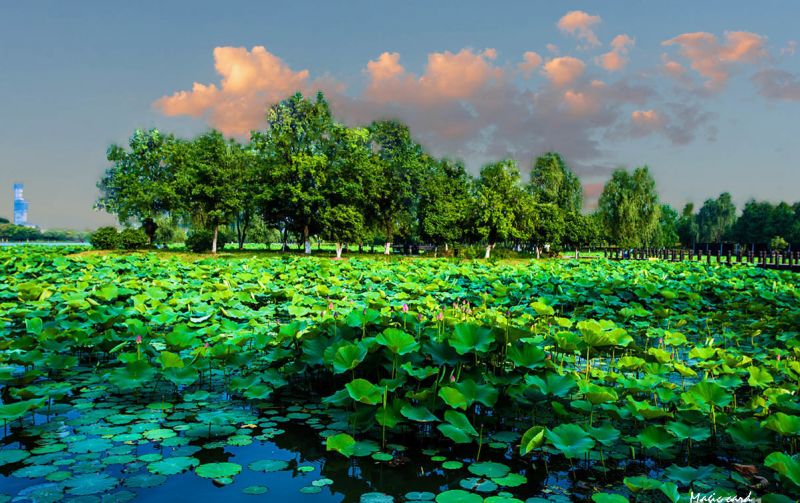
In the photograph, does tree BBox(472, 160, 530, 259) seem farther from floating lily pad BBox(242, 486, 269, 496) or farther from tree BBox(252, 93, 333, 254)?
floating lily pad BBox(242, 486, 269, 496)

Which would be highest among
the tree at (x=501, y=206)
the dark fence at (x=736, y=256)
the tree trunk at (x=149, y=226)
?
the tree at (x=501, y=206)

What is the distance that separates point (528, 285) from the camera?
34.0 feet

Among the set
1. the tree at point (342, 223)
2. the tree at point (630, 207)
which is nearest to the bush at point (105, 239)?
the tree at point (342, 223)

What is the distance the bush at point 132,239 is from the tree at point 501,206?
25053 mm

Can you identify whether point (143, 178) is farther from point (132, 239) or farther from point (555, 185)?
point (555, 185)

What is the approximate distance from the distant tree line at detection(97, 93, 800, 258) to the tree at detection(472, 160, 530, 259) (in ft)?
0.31

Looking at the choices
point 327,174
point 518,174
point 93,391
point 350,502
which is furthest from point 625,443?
point 518,174

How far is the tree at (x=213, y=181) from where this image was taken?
115 feet

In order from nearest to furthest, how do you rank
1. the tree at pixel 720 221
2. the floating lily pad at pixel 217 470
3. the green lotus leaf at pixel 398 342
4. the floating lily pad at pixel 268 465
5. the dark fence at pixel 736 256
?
the floating lily pad at pixel 217 470 < the floating lily pad at pixel 268 465 < the green lotus leaf at pixel 398 342 < the dark fence at pixel 736 256 < the tree at pixel 720 221

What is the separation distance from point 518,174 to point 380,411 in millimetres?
38997

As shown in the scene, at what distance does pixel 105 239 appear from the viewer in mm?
35719

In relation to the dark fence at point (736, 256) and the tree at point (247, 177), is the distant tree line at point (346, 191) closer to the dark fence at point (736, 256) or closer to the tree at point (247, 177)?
the tree at point (247, 177)

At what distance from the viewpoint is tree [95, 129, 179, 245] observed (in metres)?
38.2

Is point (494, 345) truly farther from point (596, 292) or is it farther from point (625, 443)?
point (596, 292)
